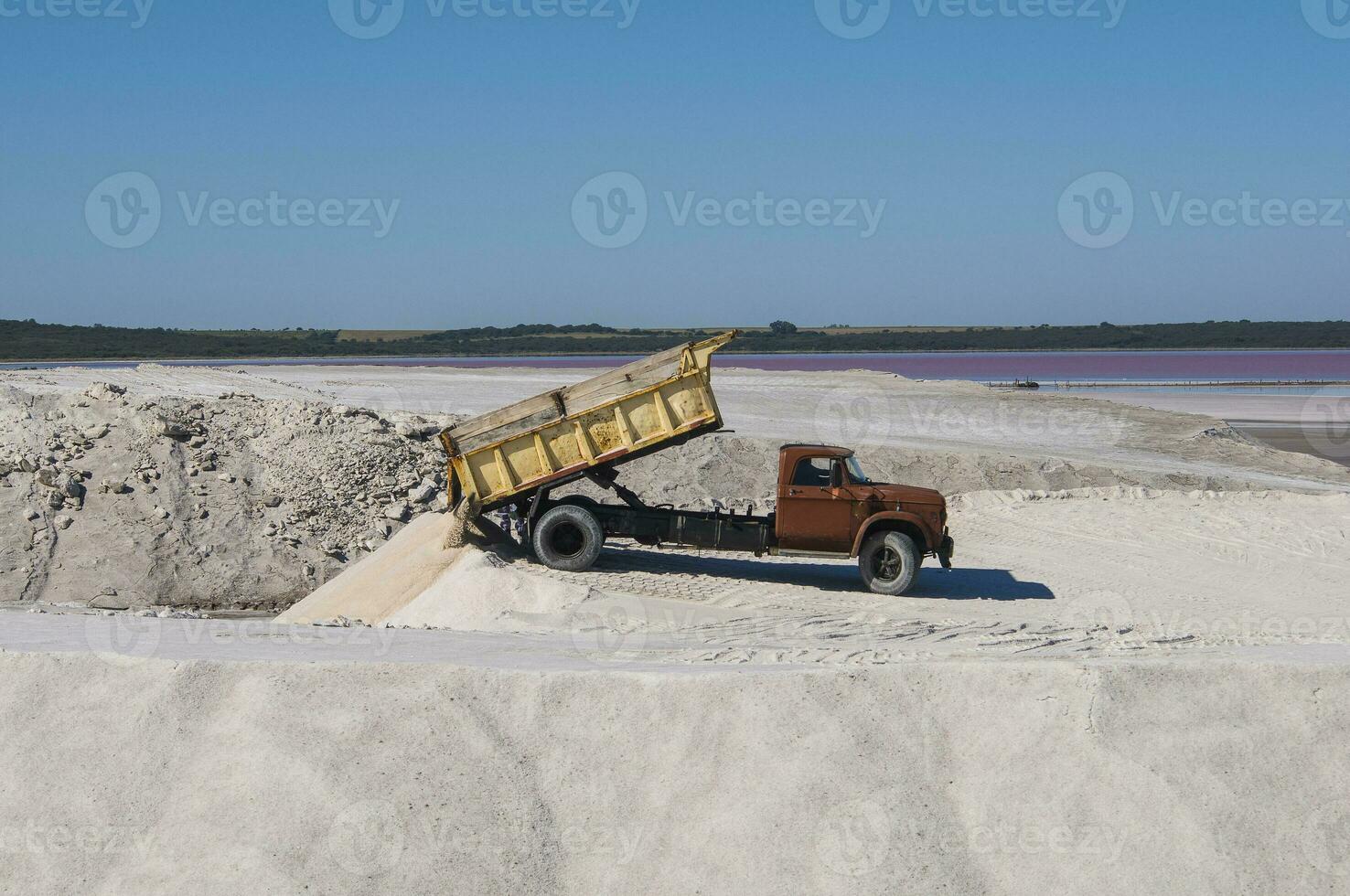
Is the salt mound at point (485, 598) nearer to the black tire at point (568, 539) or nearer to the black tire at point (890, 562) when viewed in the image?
the black tire at point (568, 539)

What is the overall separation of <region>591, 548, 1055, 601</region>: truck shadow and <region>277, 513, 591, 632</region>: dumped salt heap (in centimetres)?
152

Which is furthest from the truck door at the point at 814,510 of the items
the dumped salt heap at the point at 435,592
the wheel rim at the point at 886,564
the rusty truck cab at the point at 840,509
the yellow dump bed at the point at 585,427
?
the dumped salt heap at the point at 435,592

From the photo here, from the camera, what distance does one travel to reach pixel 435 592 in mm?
14352

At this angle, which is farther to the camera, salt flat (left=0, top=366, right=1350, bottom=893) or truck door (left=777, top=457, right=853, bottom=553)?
truck door (left=777, top=457, right=853, bottom=553)

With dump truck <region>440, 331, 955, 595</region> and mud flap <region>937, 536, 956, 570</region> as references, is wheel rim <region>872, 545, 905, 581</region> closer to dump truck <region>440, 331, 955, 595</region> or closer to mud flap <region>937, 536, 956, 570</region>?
dump truck <region>440, 331, 955, 595</region>

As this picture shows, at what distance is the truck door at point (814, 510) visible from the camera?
14.5m

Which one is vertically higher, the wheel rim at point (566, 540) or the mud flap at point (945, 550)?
the mud flap at point (945, 550)

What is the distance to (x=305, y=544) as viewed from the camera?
20.0 meters

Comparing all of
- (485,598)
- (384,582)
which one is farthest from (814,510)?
(384,582)

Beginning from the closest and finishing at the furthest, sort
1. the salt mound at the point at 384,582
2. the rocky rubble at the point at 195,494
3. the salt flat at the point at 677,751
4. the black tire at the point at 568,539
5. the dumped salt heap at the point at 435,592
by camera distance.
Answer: the salt flat at the point at 677,751, the dumped salt heap at the point at 435,592, the black tire at the point at 568,539, the salt mound at the point at 384,582, the rocky rubble at the point at 195,494

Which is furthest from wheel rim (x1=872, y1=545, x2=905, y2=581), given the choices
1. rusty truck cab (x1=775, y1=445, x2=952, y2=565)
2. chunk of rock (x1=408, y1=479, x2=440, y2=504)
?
chunk of rock (x1=408, y1=479, x2=440, y2=504)

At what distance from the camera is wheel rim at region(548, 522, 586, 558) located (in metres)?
15.1

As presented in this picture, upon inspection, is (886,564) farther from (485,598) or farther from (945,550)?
(485,598)

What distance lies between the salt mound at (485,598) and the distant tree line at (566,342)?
102 meters
